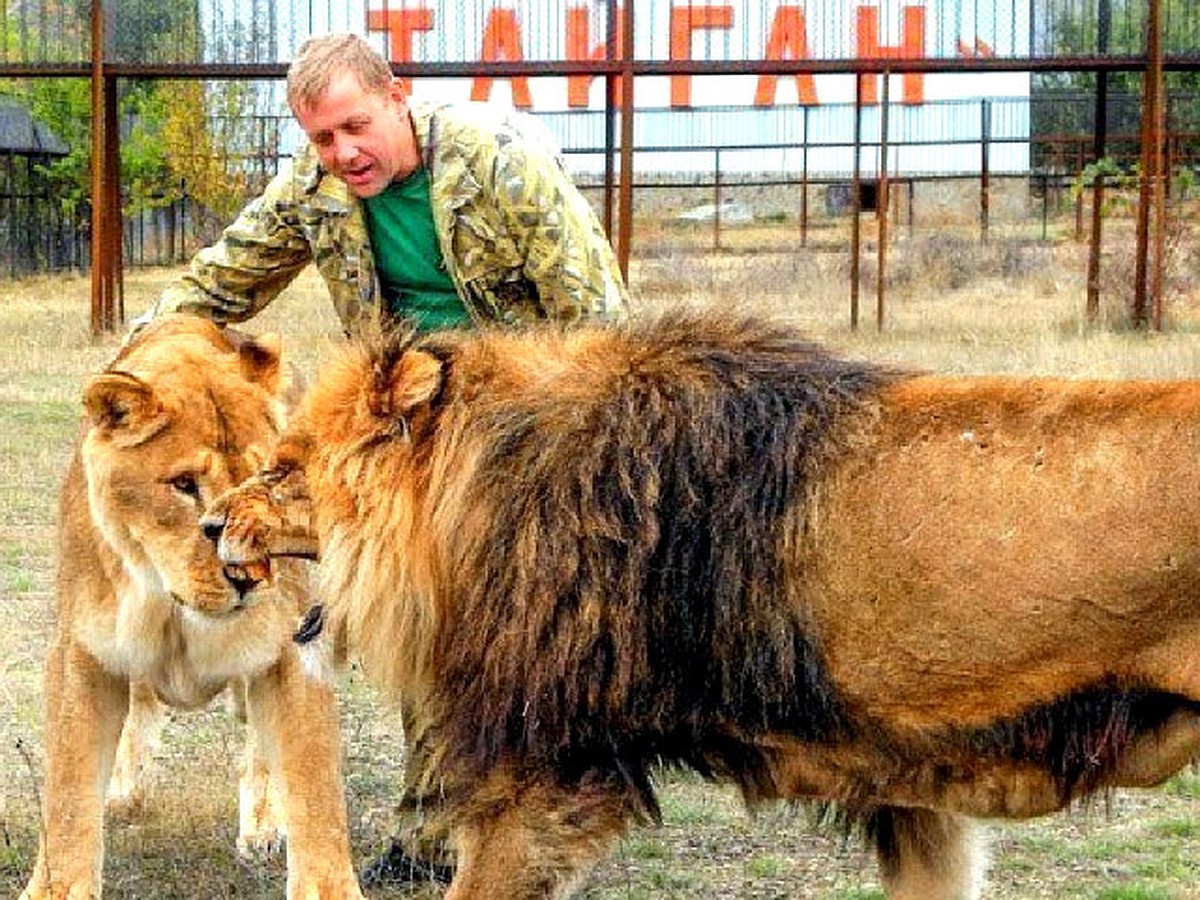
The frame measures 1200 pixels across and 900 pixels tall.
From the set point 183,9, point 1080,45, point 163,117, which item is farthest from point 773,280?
point 163,117

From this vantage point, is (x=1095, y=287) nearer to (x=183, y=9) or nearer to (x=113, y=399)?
(x=183, y=9)

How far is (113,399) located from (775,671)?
5.40 ft

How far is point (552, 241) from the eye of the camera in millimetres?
5082

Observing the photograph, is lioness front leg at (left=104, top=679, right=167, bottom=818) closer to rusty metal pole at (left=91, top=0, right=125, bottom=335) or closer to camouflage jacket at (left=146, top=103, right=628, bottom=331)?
camouflage jacket at (left=146, top=103, right=628, bottom=331)

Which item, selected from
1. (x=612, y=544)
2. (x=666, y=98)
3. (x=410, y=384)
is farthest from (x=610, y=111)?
(x=666, y=98)

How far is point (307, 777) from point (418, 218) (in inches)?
52.4

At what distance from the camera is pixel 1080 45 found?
22266 mm

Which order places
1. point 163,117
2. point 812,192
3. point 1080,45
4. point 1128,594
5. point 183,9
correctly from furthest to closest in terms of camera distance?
point 812,192
point 163,117
point 1080,45
point 183,9
point 1128,594

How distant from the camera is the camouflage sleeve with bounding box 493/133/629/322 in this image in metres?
5.06

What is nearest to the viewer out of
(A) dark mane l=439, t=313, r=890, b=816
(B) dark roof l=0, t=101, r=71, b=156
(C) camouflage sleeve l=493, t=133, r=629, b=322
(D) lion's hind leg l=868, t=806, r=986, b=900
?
(A) dark mane l=439, t=313, r=890, b=816

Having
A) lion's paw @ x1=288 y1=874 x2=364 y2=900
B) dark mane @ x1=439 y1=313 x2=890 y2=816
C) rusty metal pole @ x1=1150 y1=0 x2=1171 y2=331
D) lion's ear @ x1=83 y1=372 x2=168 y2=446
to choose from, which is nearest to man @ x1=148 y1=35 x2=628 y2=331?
lion's ear @ x1=83 y1=372 x2=168 y2=446

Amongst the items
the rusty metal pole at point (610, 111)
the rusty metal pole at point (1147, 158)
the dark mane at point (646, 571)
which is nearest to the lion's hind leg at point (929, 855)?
the dark mane at point (646, 571)

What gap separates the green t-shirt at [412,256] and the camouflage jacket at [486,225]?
0.05m

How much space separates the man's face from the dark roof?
29688 millimetres
